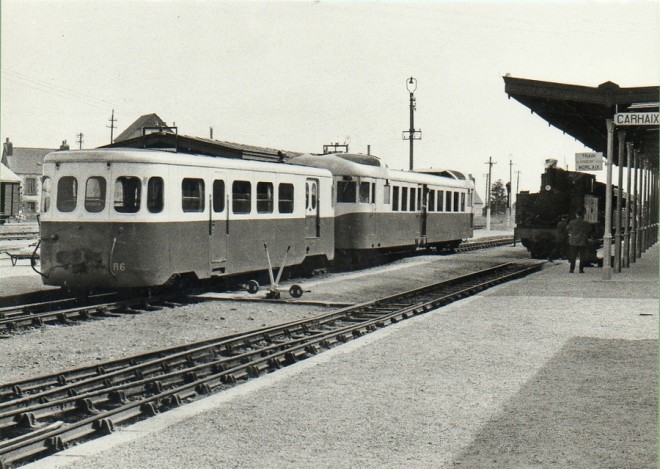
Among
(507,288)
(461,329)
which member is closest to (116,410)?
(461,329)

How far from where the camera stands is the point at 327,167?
2175cm

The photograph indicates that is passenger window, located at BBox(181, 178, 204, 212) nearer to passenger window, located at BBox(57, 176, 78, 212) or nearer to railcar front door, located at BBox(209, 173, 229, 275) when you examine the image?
railcar front door, located at BBox(209, 173, 229, 275)

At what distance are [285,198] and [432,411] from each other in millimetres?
11086

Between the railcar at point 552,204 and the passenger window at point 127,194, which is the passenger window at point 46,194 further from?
the railcar at point 552,204

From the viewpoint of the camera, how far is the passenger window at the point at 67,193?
13.6 meters

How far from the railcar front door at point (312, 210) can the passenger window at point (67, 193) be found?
243 inches

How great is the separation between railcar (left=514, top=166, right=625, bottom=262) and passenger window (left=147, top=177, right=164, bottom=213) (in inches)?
669

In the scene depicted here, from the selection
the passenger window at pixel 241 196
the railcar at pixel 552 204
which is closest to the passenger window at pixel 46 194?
the passenger window at pixel 241 196

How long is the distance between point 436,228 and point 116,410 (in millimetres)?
22486

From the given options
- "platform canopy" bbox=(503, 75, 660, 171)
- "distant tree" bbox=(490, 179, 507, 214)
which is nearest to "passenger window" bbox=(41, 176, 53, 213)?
"platform canopy" bbox=(503, 75, 660, 171)

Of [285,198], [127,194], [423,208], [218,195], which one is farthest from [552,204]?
[127,194]

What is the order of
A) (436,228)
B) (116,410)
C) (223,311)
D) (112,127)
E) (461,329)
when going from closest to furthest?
(116,410), (461,329), (223,311), (436,228), (112,127)

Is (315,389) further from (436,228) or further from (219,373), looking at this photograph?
(436,228)

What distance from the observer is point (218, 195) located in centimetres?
1502
